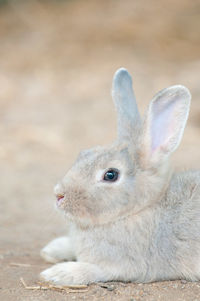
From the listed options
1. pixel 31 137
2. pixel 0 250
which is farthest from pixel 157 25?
pixel 0 250

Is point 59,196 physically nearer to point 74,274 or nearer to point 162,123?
point 74,274

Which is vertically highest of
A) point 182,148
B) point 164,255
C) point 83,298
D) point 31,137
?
point 31,137

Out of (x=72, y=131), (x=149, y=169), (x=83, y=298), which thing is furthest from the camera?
(x=72, y=131)

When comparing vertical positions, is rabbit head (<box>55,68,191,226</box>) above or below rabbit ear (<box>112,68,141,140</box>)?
below

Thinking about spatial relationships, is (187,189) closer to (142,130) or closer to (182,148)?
(142,130)

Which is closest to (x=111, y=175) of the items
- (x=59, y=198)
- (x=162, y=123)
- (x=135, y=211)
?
(x=135, y=211)

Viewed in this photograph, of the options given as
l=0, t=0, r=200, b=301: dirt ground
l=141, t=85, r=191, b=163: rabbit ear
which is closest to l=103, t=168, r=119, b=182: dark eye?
l=141, t=85, r=191, b=163: rabbit ear

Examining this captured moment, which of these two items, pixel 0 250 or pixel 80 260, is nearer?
pixel 80 260

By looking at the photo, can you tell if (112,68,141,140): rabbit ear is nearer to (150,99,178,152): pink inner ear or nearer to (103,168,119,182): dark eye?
(150,99,178,152): pink inner ear
